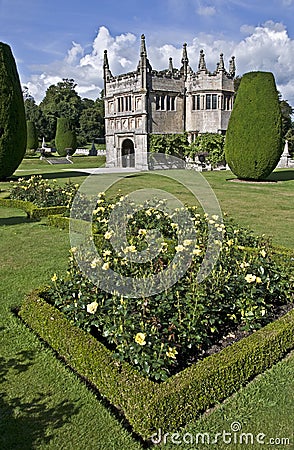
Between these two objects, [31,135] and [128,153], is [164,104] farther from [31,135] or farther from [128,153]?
[31,135]

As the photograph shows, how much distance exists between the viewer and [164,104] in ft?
108

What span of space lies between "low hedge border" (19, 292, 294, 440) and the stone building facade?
2787cm

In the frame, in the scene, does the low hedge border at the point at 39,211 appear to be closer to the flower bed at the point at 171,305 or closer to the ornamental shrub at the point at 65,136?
the flower bed at the point at 171,305

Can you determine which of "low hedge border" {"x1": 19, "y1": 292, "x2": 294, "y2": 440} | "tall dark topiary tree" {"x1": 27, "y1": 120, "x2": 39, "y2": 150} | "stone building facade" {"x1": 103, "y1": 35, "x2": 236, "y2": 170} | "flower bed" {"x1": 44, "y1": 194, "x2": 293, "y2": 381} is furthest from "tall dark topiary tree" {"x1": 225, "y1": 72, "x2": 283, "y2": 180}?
"tall dark topiary tree" {"x1": 27, "y1": 120, "x2": 39, "y2": 150}

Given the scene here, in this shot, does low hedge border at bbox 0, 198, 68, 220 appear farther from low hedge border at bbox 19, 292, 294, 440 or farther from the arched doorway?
the arched doorway

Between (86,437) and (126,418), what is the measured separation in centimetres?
38

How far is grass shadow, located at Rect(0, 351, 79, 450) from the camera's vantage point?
310cm

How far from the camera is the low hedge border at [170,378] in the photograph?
3158 mm

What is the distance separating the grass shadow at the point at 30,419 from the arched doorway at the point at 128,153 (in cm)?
3075

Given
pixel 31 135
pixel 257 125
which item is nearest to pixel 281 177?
pixel 257 125

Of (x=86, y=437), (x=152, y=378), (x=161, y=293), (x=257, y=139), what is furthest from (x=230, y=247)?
(x=257, y=139)

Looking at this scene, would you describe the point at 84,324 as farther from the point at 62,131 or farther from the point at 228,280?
the point at 62,131

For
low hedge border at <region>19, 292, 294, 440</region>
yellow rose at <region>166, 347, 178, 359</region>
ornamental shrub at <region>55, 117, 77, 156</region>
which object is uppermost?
ornamental shrub at <region>55, 117, 77, 156</region>

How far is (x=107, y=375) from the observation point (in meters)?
3.51
